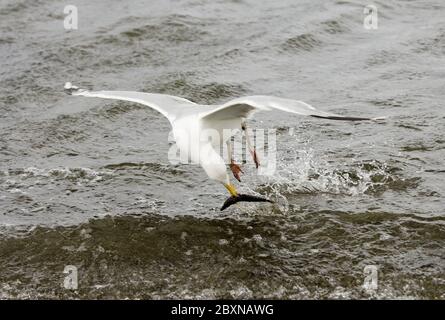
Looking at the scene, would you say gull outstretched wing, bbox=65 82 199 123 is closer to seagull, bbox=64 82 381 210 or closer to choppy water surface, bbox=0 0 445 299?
seagull, bbox=64 82 381 210

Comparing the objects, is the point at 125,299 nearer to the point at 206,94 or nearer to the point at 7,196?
the point at 7,196

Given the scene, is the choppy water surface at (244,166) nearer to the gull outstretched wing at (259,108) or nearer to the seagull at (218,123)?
the seagull at (218,123)

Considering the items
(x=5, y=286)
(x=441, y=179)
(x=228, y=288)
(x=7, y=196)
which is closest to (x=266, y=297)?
(x=228, y=288)

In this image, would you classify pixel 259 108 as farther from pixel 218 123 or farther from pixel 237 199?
pixel 237 199

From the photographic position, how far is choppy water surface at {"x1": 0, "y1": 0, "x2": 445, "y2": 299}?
5.45 metres

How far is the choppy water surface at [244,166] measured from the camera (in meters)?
5.45

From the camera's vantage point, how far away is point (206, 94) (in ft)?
30.8

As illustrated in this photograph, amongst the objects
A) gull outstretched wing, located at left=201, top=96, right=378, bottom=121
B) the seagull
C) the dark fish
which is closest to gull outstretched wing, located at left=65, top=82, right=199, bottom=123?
the seagull

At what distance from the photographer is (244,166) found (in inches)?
288

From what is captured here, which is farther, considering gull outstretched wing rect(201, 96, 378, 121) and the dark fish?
the dark fish

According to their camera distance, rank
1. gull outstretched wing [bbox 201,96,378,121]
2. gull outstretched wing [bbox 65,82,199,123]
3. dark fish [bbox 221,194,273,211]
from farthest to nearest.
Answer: gull outstretched wing [bbox 65,82,199,123], dark fish [bbox 221,194,273,211], gull outstretched wing [bbox 201,96,378,121]

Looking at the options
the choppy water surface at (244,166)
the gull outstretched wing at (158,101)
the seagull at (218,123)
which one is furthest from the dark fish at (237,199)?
the gull outstretched wing at (158,101)

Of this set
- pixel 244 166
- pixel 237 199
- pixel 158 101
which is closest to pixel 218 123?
pixel 237 199
